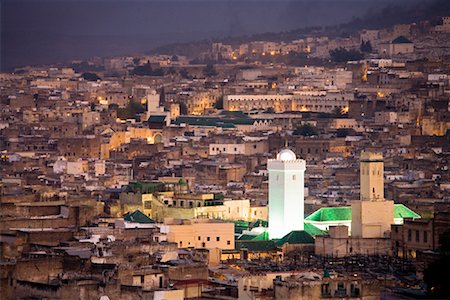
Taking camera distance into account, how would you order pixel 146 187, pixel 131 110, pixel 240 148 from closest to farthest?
pixel 146 187 → pixel 240 148 → pixel 131 110

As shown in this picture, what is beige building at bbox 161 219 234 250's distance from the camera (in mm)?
42781

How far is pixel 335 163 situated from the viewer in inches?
2450

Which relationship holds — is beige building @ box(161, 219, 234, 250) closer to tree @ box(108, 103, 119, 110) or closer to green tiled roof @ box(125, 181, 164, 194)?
green tiled roof @ box(125, 181, 164, 194)

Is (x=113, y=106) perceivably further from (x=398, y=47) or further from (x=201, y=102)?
(x=398, y=47)

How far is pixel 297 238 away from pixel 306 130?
94.3 ft

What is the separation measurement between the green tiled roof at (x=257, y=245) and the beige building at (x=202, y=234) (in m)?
0.21

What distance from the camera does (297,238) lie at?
43.4 meters

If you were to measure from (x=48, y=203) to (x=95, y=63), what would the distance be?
74.9m

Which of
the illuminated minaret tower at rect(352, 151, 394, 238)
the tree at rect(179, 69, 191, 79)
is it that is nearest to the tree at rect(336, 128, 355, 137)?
the illuminated minaret tower at rect(352, 151, 394, 238)

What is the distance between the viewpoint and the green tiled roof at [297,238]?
4319 cm

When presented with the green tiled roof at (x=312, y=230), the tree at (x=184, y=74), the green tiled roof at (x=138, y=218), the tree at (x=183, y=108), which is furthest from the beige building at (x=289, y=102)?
the green tiled roof at (x=138, y=218)

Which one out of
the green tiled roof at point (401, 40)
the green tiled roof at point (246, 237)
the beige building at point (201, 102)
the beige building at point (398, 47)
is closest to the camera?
the green tiled roof at point (246, 237)

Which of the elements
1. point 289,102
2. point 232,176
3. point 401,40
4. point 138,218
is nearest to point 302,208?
point 138,218

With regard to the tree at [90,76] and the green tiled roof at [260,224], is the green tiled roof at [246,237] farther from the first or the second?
the tree at [90,76]
